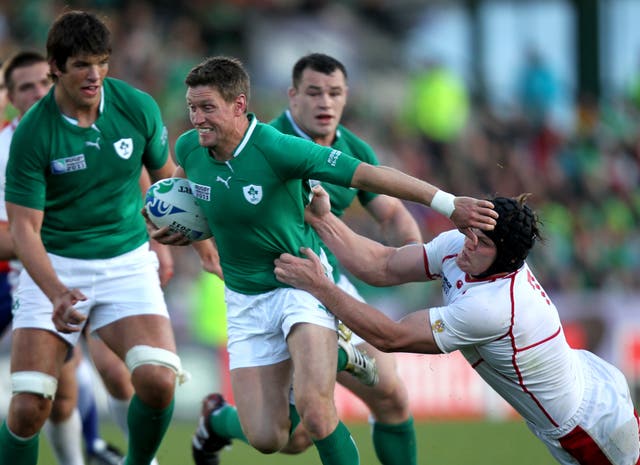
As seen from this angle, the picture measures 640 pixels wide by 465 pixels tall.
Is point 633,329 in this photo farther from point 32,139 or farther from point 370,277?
point 32,139

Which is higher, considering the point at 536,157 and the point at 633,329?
the point at 536,157

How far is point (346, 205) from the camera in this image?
719 cm

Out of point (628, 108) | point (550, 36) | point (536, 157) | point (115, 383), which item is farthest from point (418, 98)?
point (115, 383)

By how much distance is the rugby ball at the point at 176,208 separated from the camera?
6113 millimetres

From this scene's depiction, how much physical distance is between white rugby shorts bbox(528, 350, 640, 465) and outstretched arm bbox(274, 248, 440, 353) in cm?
77

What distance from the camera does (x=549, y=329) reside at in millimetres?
5801

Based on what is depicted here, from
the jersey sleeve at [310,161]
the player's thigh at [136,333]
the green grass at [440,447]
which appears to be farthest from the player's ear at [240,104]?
the green grass at [440,447]

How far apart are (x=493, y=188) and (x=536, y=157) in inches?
70.4

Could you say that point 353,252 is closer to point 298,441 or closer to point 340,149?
point 340,149

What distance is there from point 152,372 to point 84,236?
2.75 feet

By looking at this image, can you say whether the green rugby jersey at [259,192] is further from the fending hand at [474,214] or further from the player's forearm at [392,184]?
the fending hand at [474,214]

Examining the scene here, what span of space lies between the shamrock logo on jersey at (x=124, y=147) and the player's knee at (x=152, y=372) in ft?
3.36

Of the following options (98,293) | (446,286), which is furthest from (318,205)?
(98,293)

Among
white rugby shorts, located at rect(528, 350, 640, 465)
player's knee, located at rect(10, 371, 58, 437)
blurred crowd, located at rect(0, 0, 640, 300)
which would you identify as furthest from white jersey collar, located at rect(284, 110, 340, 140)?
blurred crowd, located at rect(0, 0, 640, 300)
